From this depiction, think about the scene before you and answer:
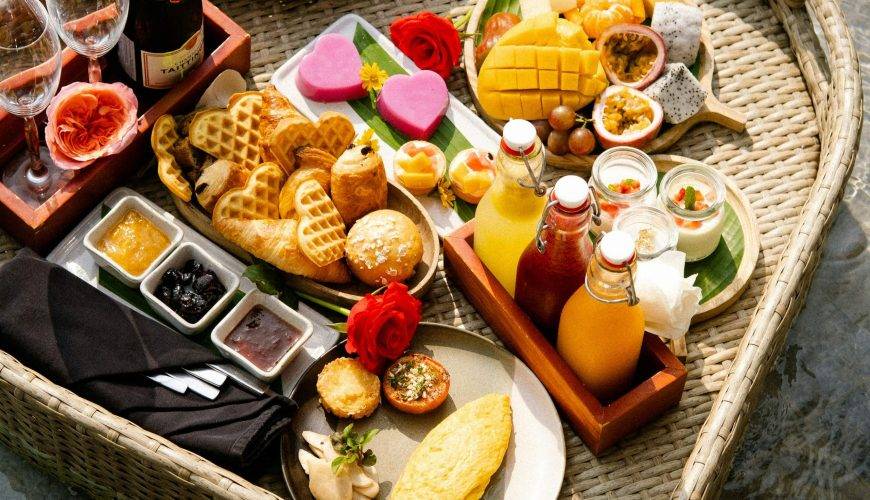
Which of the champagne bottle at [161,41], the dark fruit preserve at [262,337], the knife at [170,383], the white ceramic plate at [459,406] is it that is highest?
the champagne bottle at [161,41]

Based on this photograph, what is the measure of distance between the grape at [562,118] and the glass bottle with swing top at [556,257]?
39 centimetres

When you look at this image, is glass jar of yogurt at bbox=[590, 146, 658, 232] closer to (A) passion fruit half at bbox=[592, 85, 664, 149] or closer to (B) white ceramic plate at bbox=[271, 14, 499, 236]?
(A) passion fruit half at bbox=[592, 85, 664, 149]

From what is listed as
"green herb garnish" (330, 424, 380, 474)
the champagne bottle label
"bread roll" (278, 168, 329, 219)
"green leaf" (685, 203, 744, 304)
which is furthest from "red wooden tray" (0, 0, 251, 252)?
"green leaf" (685, 203, 744, 304)

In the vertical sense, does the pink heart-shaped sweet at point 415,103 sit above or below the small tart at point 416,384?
above

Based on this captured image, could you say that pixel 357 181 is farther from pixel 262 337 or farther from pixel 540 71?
pixel 540 71

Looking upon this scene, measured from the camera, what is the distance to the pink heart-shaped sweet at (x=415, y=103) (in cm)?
181

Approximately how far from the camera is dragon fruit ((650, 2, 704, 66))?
6.08ft

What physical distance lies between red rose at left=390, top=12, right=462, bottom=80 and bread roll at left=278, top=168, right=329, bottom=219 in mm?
348

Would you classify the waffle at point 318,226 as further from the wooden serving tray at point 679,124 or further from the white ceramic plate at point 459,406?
the wooden serving tray at point 679,124

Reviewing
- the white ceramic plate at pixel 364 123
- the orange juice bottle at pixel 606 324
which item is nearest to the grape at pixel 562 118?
the white ceramic plate at pixel 364 123

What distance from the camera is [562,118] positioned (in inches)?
69.7

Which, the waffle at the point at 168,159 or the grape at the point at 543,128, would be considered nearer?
the waffle at the point at 168,159

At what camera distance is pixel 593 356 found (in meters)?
1.44

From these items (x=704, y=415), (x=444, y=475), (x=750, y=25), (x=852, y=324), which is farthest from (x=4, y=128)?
(x=852, y=324)
